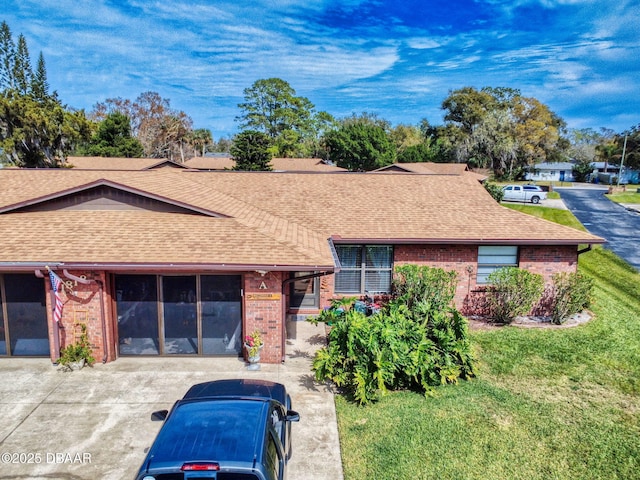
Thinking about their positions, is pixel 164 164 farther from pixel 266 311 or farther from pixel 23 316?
pixel 266 311

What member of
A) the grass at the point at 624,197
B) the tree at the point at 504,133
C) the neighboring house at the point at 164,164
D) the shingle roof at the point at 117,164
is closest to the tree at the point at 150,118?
the neighboring house at the point at 164,164

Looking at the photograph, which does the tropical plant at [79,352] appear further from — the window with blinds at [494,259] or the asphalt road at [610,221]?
the asphalt road at [610,221]

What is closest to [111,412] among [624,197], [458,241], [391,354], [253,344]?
[253,344]

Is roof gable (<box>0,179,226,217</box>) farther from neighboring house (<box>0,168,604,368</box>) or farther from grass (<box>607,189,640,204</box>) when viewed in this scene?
grass (<box>607,189,640,204</box>)

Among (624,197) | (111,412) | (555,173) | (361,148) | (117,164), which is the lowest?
(111,412)

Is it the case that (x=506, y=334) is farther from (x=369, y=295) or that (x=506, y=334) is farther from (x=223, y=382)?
(x=223, y=382)

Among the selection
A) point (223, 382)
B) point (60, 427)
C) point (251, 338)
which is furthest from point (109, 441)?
point (251, 338)
